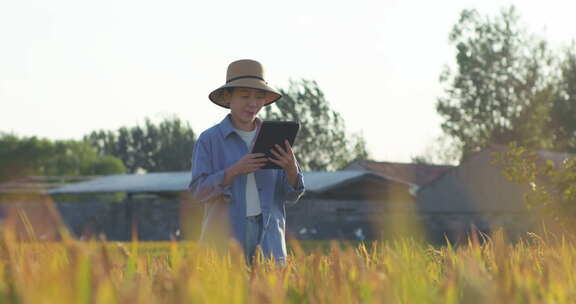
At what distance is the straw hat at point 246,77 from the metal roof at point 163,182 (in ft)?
90.0

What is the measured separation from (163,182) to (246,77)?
118 feet

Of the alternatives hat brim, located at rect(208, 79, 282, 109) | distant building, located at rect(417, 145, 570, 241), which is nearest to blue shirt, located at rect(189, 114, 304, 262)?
hat brim, located at rect(208, 79, 282, 109)

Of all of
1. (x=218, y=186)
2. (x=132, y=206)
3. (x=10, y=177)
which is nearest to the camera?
(x=218, y=186)

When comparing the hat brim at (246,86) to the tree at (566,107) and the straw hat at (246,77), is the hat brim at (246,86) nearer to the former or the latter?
the straw hat at (246,77)

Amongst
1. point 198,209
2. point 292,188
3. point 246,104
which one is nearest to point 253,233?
point 292,188

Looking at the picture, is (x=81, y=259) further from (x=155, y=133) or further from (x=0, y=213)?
(x=155, y=133)

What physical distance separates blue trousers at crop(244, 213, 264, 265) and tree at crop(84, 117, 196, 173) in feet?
263

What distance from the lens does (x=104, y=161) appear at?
3049 inches

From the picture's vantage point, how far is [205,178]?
4504 millimetres

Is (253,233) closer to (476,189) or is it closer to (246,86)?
(246,86)

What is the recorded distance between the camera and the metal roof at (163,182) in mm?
34688

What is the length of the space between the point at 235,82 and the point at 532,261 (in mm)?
2227

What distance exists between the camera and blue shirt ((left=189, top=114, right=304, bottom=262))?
14.4ft

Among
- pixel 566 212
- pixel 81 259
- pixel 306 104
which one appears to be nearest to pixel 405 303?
pixel 81 259
